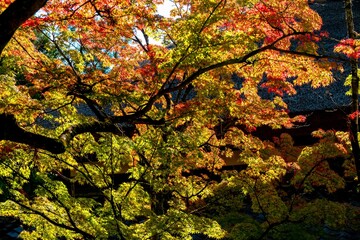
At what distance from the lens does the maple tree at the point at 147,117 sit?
462 cm

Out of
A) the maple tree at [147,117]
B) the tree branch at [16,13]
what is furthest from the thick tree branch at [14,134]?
the tree branch at [16,13]

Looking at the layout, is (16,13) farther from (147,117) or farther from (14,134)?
(147,117)

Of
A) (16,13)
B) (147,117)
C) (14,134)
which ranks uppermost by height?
(147,117)

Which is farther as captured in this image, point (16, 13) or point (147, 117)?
point (147, 117)

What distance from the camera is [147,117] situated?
521cm

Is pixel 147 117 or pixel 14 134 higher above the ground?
pixel 147 117

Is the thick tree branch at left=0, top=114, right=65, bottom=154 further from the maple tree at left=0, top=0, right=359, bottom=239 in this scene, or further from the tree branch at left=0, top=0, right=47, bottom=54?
the tree branch at left=0, top=0, right=47, bottom=54

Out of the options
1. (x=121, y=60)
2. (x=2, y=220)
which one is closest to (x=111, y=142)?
(x=121, y=60)

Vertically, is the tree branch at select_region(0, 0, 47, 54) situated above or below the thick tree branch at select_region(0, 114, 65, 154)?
above

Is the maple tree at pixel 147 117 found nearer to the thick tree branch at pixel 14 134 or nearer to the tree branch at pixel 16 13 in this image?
the thick tree branch at pixel 14 134

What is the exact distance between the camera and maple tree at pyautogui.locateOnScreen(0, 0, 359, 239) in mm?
4617

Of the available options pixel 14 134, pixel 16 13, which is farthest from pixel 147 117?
pixel 16 13

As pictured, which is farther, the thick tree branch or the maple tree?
the maple tree

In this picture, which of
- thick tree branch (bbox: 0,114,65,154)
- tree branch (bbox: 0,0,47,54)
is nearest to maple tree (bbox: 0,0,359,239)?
thick tree branch (bbox: 0,114,65,154)
